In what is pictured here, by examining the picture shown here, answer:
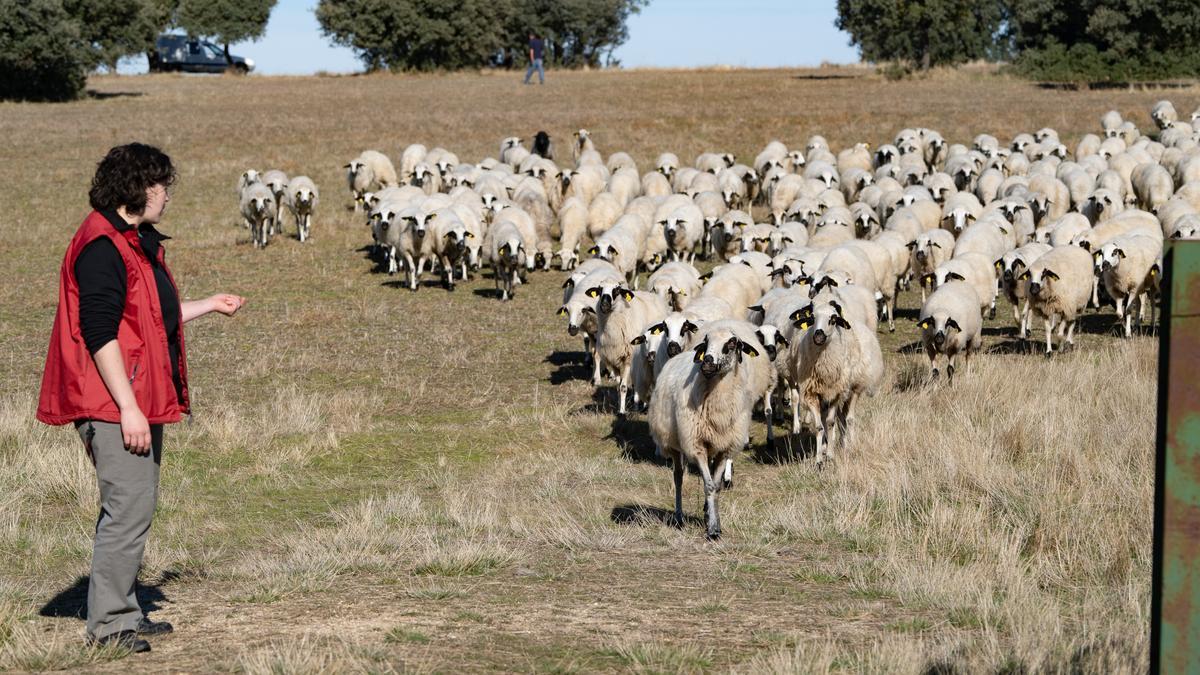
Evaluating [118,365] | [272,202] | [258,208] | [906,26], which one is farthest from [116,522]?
[906,26]

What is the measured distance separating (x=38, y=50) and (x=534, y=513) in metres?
52.5

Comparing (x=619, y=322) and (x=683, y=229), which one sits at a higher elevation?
(x=683, y=229)

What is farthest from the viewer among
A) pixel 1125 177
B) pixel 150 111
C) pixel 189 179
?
pixel 150 111

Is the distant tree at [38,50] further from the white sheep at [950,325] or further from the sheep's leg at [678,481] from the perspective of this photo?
the sheep's leg at [678,481]

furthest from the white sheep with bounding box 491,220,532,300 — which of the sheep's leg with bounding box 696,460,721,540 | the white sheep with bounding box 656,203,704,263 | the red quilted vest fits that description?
the red quilted vest

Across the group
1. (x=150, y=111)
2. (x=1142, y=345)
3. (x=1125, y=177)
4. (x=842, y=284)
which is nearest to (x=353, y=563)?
(x=842, y=284)

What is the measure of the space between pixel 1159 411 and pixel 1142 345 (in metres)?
13.7

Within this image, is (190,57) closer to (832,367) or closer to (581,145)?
(581,145)

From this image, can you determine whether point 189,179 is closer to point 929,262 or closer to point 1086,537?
point 929,262

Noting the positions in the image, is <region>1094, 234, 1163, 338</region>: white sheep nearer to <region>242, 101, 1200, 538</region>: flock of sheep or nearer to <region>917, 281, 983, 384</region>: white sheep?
<region>242, 101, 1200, 538</region>: flock of sheep

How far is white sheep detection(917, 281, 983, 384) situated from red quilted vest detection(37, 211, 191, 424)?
1066 centimetres

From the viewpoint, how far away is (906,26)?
6738 cm

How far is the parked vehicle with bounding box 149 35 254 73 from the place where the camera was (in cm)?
9000

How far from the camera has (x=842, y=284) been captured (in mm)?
15852
